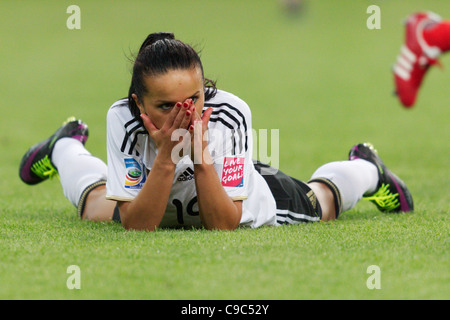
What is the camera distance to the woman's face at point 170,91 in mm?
3041

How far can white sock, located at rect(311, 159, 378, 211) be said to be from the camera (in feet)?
13.0

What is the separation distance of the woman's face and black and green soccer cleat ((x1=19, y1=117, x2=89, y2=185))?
1469mm

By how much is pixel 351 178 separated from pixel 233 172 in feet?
3.07

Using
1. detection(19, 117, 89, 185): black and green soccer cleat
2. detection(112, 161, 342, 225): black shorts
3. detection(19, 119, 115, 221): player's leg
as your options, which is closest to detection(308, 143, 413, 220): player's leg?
detection(112, 161, 342, 225): black shorts

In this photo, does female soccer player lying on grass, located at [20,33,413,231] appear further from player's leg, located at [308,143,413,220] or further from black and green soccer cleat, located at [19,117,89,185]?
black and green soccer cleat, located at [19,117,89,185]

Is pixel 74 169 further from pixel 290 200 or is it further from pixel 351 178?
pixel 351 178

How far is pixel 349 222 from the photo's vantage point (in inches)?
147

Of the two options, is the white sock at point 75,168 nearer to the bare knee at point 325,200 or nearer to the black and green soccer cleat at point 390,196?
the bare knee at point 325,200

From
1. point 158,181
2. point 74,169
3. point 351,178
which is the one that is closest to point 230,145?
point 158,181

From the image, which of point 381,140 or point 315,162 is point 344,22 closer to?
point 381,140

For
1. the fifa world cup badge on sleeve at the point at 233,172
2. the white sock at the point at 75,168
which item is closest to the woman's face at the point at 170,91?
the fifa world cup badge on sleeve at the point at 233,172

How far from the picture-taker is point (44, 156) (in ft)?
14.4

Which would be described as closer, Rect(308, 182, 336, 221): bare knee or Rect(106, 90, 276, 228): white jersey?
Rect(106, 90, 276, 228): white jersey

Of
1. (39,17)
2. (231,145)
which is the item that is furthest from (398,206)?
(39,17)
